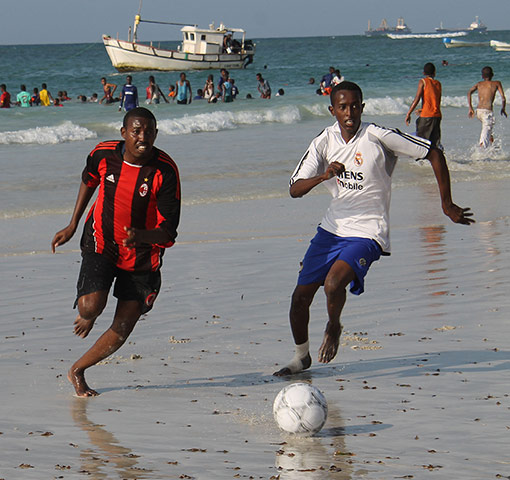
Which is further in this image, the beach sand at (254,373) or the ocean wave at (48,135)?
the ocean wave at (48,135)

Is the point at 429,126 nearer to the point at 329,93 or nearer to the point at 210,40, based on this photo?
the point at 329,93

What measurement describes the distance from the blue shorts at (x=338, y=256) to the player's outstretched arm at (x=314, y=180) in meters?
0.33

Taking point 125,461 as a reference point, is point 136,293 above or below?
above

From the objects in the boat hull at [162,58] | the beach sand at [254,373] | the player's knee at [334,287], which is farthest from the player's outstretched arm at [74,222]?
the boat hull at [162,58]

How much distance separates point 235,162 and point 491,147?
5.04 metres

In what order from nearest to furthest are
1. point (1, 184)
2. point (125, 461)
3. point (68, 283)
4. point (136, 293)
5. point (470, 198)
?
point (125, 461)
point (136, 293)
point (68, 283)
point (470, 198)
point (1, 184)

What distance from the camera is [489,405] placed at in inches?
202

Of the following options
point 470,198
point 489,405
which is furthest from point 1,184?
point 489,405

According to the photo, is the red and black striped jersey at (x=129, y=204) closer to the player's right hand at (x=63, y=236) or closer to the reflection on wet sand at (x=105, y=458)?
the player's right hand at (x=63, y=236)

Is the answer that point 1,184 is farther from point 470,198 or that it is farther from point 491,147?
point 491,147

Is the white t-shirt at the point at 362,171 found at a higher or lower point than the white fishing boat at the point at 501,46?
lower

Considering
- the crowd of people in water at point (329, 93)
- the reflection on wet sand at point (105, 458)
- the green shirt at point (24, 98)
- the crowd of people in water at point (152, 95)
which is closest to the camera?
the reflection on wet sand at point (105, 458)

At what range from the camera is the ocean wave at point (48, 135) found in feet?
76.7

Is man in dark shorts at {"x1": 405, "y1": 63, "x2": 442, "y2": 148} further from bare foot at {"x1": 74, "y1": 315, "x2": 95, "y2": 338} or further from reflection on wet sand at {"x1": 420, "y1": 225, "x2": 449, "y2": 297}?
bare foot at {"x1": 74, "y1": 315, "x2": 95, "y2": 338}
